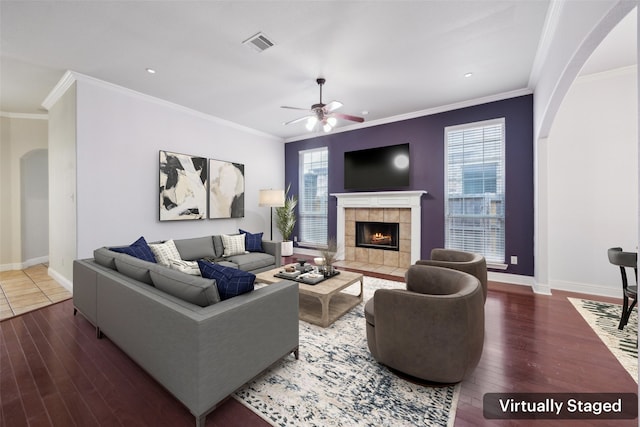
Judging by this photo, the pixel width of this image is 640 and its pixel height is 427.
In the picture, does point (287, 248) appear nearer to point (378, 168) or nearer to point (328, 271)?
point (378, 168)

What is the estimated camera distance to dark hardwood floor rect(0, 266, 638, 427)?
5.31 feet

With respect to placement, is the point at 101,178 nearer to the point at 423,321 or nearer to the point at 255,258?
the point at 255,258

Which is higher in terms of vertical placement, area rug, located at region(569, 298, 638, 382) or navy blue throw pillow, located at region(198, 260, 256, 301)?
A: navy blue throw pillow, located at region(198, 260, 256, 301)

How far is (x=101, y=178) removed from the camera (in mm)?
3732

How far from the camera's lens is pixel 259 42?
9.28 feet

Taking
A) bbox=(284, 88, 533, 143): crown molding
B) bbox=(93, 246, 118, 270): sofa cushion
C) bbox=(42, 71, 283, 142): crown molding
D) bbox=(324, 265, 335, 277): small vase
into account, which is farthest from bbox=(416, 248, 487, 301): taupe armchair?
bbox=(42, 71, 283, 142): crown molding

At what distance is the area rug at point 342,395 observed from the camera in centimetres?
160

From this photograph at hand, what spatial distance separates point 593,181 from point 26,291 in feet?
27.5

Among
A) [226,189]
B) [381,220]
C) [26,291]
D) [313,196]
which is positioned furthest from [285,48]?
[26,291]

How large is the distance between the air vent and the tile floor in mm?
4160

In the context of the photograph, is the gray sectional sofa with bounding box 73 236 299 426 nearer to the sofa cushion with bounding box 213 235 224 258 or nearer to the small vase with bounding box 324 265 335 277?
the small vase with bounding box 324 265 335 277

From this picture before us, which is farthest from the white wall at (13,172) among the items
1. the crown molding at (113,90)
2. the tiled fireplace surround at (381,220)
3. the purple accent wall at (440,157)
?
the tiled fireplace surround at (381,220)

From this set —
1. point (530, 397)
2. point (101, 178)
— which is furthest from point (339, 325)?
point (101, 178)

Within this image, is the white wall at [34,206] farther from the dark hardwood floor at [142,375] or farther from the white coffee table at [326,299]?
the white coffee table at [326,299]
